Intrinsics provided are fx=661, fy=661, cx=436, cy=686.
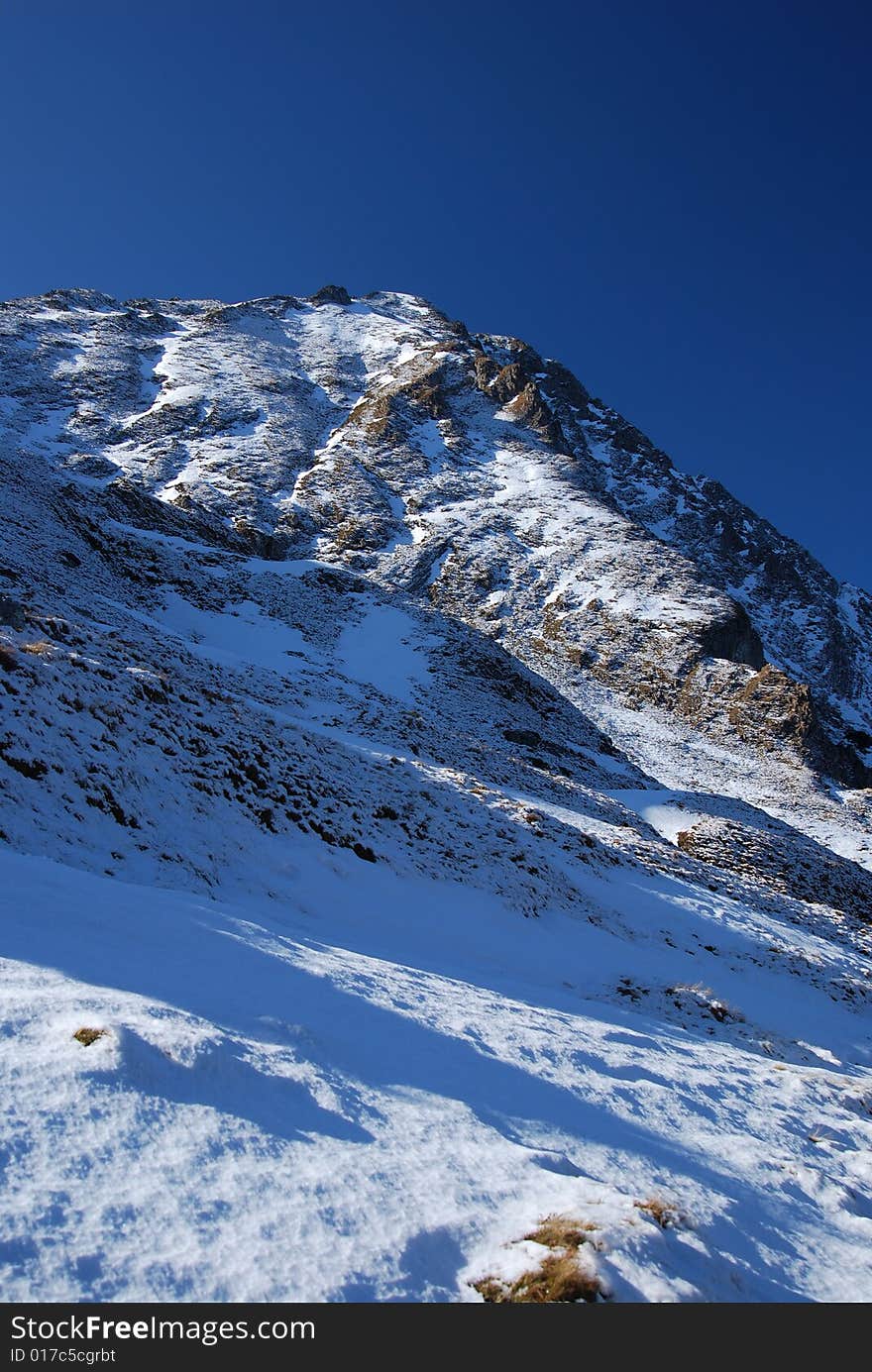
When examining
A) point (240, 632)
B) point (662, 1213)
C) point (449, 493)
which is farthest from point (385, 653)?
point (449, 493)

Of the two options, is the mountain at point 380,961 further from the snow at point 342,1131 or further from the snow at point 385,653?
the snow at point 385,653

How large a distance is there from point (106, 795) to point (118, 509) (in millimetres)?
36925

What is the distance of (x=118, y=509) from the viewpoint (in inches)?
1656

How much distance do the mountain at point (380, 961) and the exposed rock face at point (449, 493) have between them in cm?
1066

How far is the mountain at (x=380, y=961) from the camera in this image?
3.72 metres

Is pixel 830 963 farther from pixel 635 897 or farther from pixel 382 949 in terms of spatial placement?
pixel 382 949

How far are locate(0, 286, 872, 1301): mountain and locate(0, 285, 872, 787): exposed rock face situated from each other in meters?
10.7

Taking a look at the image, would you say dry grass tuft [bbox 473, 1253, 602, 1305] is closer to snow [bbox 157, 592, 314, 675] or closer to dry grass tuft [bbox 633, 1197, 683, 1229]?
dry grass tuft [bbox 633, 1197, 683, 1229]

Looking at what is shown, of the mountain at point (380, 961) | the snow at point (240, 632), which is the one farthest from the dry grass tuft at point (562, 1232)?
the snow at point (240, 632)

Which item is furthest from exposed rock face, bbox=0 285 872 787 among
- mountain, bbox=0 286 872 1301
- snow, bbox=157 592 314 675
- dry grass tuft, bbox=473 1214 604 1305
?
dry grass tuft, bbox=473 1214 604 1305

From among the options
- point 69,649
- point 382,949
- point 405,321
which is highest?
point 405,321

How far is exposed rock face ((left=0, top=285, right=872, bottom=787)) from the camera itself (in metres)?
53.2
